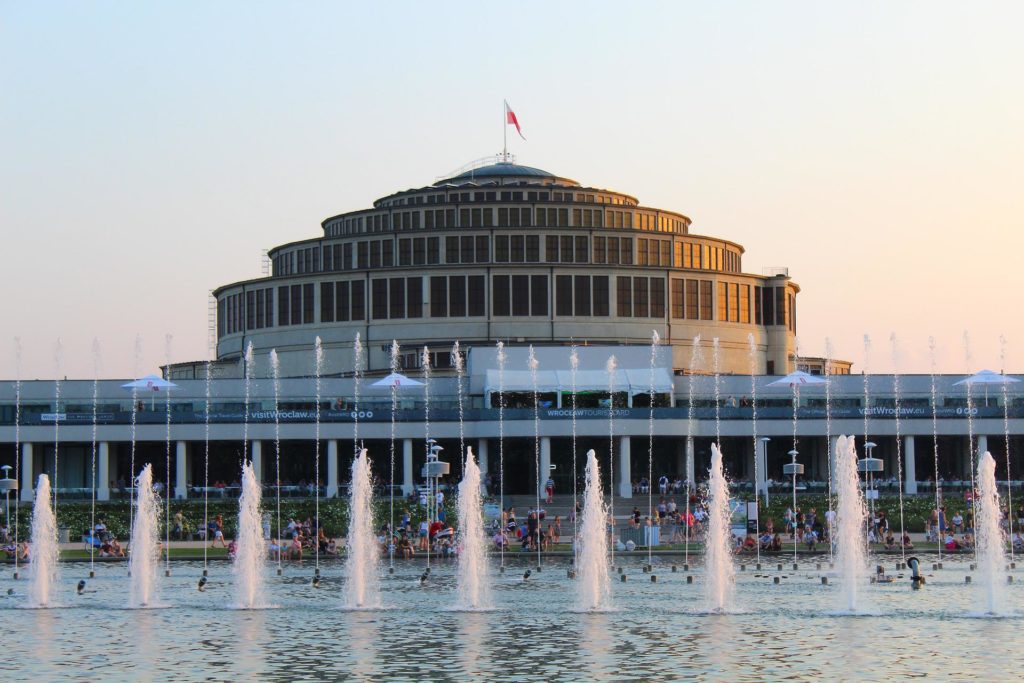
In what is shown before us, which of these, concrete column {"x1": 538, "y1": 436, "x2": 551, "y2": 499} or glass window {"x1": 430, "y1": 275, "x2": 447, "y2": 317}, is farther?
glass window {"x1": 430, "y1": 275, "x2": 447, "y2": 317}

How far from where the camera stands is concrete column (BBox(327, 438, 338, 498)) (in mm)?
84625

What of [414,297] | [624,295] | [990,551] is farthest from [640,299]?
[990,551]

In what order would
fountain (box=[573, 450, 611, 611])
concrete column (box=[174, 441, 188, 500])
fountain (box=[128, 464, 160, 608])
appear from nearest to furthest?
fountain (box=[573, 450, 611, 611]) < fountain (box=[128, 464, 160, 608]) < concrete column (box=[174, 441, 188, 500])

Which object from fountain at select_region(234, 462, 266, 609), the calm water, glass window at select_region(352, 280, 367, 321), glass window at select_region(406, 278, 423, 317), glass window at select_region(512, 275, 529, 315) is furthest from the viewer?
glass window at select_region(352, 280, 367, 321)

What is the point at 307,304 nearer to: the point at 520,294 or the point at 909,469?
the point at 520,294

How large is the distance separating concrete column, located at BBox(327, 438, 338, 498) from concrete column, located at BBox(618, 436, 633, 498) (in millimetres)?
13760

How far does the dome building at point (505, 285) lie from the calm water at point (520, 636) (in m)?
57.5

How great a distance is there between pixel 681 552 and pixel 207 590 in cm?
1875

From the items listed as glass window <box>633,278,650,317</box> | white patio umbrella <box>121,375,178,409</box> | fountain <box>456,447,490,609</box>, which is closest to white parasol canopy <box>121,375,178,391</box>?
white patio umbrella <box>121,375,178,409</box>

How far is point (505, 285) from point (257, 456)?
2185 centimetres

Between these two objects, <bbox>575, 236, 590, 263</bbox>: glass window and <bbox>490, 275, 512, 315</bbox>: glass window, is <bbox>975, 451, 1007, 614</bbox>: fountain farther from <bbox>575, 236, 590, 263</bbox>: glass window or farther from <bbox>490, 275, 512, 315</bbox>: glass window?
<bbox>575, 236, 590, 263</bbox>: glass window

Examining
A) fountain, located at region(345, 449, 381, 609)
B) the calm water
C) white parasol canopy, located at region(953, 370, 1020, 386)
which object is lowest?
the calm water

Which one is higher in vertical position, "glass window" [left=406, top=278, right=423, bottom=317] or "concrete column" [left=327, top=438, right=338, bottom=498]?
"glass window" [left=406, top=278, right=423, bottom=317]

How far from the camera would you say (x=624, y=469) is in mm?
84688
